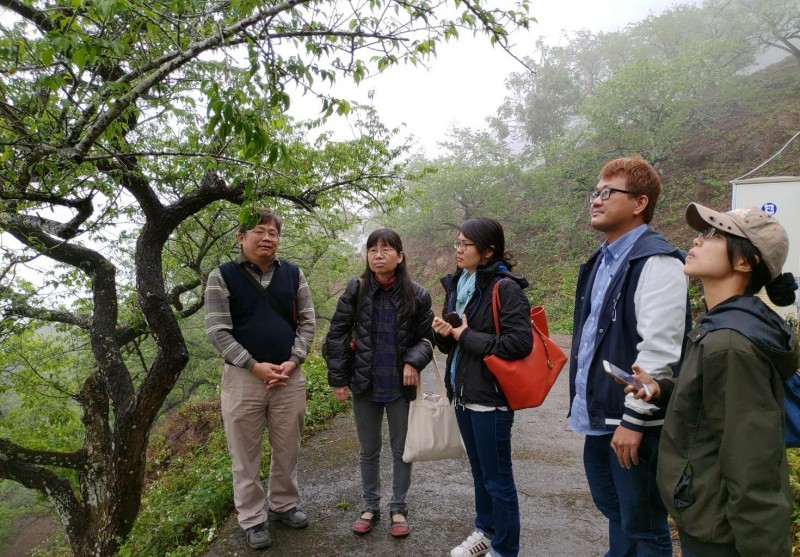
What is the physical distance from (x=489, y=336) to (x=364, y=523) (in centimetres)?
169

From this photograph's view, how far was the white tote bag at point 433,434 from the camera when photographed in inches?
110

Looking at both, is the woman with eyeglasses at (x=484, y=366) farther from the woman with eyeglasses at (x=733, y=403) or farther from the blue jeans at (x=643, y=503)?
the woman with eyeglasses at (x=733, y=403)

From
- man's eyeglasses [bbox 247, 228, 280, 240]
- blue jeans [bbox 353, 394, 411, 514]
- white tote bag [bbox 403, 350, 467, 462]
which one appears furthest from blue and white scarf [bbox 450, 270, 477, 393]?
man's eyeglasses [bbox 247, 228, 280, 240]

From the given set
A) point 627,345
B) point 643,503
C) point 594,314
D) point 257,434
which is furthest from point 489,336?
point 257,434

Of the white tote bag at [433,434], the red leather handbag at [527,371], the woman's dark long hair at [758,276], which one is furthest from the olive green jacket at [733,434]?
the white tote bag at [433,434]

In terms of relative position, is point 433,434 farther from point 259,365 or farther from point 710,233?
point 710,233

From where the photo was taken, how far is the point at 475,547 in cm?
265

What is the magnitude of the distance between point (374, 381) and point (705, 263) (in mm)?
2049

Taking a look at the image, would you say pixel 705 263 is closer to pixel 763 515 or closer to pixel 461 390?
pixel 763 515

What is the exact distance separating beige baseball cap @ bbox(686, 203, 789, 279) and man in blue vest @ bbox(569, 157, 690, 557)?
0.97 feet

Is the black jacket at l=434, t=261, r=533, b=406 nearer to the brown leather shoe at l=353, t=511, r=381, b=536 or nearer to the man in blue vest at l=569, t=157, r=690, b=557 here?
the man in blue vest at l=569, t=157, r=690, b=557

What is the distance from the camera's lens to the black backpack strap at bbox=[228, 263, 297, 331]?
3107 millimetres

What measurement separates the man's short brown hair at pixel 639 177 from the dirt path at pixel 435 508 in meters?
2.30

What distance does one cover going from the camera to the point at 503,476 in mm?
2441
